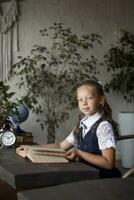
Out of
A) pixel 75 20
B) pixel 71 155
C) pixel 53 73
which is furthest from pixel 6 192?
pixel 75 20

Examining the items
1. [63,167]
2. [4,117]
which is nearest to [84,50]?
[4,117]

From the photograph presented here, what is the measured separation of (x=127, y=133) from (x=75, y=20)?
1446 mm

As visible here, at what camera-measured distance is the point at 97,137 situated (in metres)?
2.07

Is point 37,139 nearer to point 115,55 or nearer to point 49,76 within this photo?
point 49,76

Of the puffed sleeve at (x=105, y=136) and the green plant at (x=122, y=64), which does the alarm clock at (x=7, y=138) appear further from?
the green plant at (x=122, y=64)

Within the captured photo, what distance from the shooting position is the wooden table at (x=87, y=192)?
3.72 feet

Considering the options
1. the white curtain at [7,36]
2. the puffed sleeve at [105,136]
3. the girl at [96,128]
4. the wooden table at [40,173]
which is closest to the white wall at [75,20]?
the white curtain at [7,36]

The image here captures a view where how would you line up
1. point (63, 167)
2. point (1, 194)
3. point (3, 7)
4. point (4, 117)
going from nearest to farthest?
point (63, 167), point (1, 194), point (4, 117), point (3, 7)

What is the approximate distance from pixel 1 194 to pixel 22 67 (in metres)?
2.68

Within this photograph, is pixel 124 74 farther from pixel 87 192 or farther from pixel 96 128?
pixel 87 192

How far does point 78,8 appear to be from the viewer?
190 inches

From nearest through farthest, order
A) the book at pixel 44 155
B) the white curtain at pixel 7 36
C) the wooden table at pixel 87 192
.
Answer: the wooden table at pixel 87 192 < the book at pixel 44 155 < the white curtain at pixel 7 36

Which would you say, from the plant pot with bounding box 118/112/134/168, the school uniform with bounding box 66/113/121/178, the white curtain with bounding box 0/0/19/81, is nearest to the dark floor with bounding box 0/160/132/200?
the school uniform with bounding box 66/113/121/178

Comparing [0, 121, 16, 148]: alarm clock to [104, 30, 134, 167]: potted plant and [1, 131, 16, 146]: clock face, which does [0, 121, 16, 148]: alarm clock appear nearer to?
[1, 131, 16, 146]: clock face
